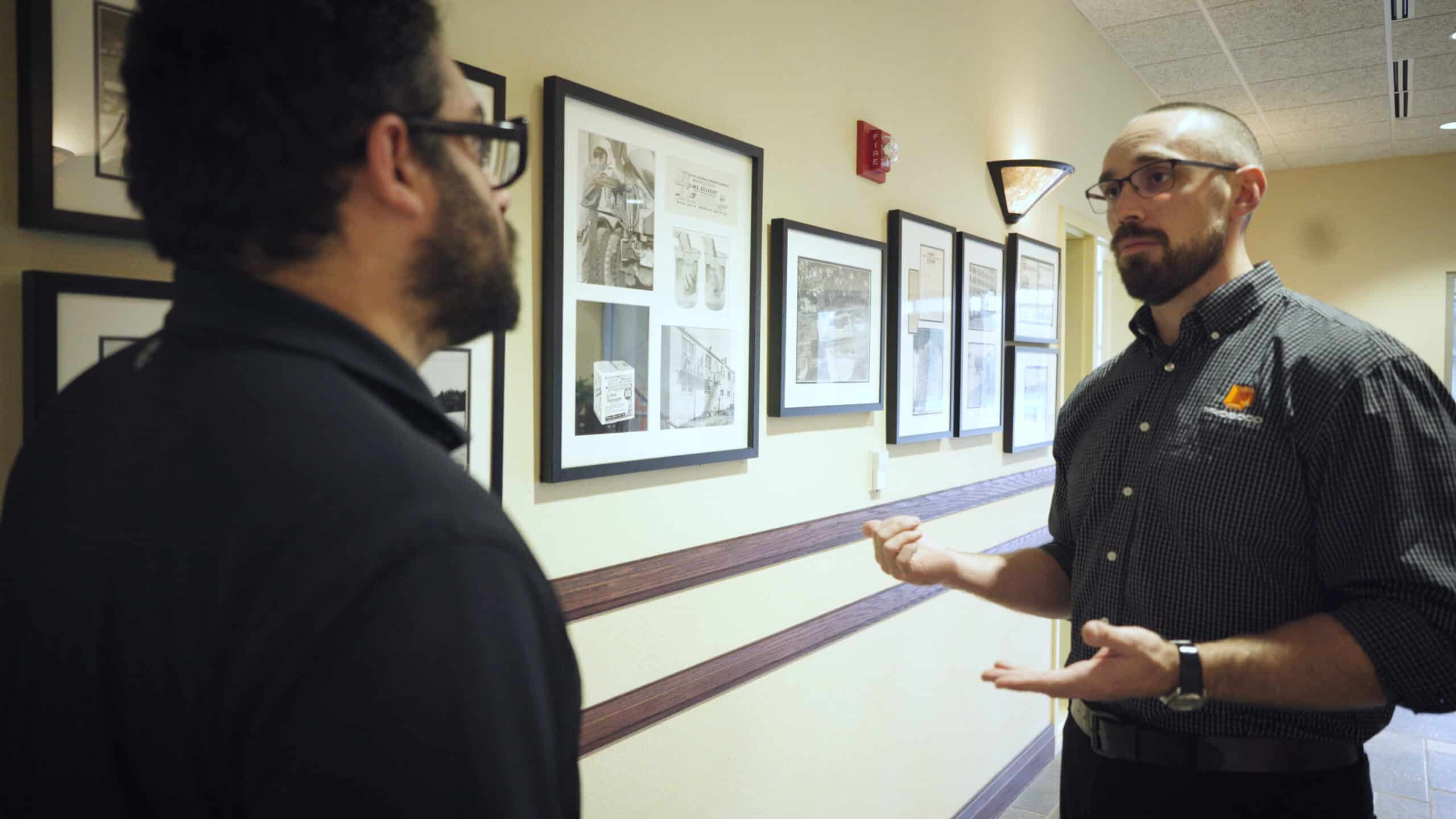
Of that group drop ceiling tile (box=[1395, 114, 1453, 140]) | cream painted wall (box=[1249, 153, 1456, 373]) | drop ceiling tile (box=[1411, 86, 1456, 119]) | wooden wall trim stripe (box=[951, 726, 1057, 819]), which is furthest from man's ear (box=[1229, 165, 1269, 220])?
cream painted wall (box=[1249, 153, 1456, 373])

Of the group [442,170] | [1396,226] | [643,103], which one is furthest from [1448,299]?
[442,170]

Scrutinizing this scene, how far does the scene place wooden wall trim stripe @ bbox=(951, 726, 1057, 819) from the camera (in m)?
3.18

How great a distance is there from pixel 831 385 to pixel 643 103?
0.88 metres

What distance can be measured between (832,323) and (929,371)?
643 millimetres

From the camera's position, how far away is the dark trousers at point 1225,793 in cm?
135

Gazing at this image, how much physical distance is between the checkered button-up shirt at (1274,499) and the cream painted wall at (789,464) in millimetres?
750

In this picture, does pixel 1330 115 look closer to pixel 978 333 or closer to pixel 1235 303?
pixel 978 333

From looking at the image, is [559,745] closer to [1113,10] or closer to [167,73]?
[167,73]

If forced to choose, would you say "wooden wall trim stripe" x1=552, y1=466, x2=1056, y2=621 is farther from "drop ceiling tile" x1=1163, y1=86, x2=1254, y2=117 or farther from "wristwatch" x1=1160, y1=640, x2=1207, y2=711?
"drop ceiling tile" x1=1163, y1=86, x2=1254, y2=117

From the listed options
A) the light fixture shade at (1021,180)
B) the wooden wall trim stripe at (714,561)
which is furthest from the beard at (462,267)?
the light fixture shade at (1021,180)

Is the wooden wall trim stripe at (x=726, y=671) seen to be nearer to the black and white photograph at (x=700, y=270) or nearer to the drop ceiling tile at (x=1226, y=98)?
the black and white photograph at (x=700, y=270)

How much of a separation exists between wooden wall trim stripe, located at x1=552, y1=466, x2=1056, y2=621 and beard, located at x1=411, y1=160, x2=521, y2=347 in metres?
0.65

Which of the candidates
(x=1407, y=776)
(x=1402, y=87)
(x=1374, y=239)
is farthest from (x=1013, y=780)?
(x=1374, y=239)

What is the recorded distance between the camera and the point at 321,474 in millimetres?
516
